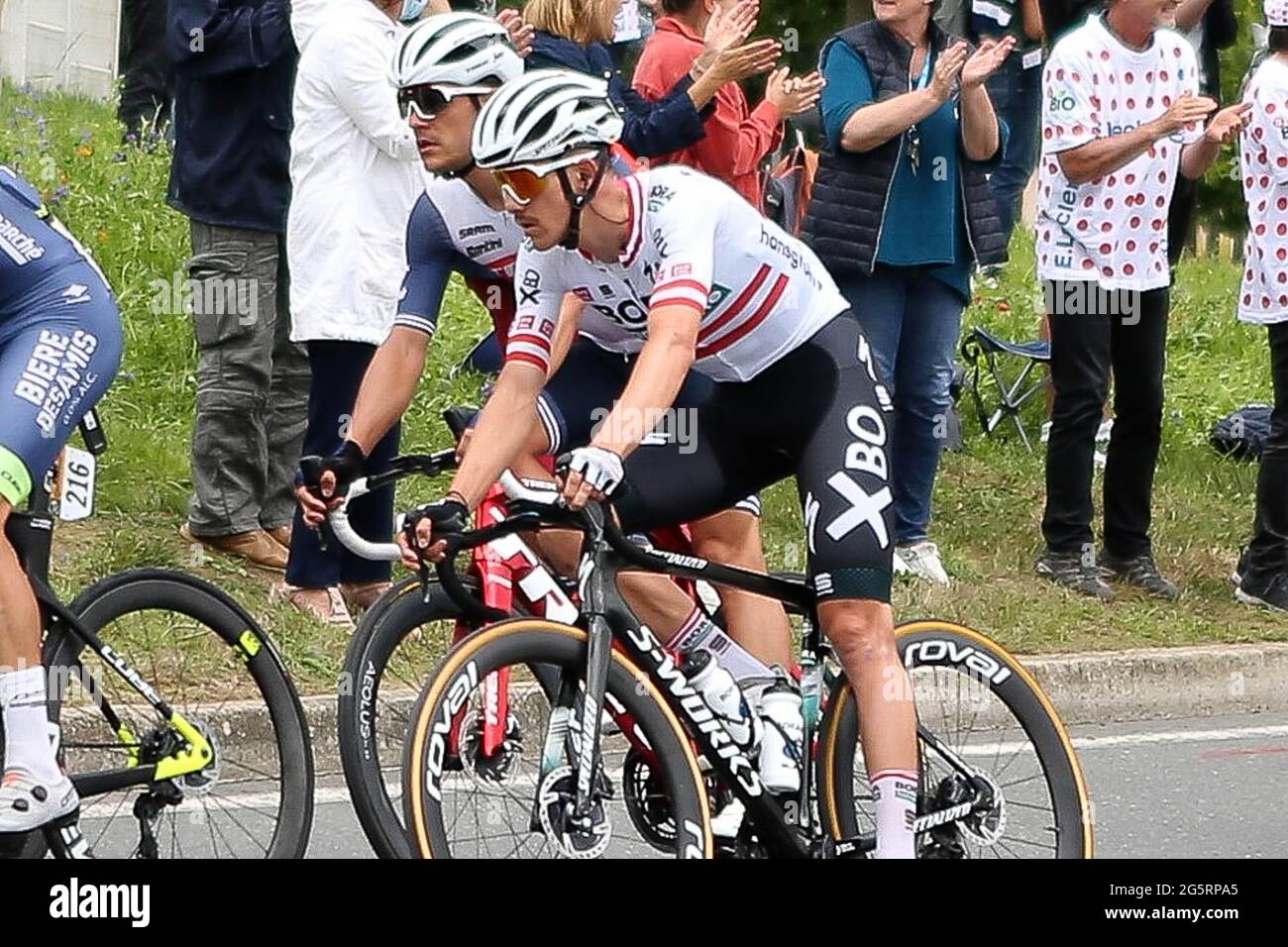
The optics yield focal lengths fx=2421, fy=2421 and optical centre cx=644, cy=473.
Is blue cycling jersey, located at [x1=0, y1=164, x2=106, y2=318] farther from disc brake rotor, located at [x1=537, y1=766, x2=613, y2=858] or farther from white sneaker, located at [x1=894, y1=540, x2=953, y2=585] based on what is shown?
white sneaker, located at [x1=894, y1=540, x2=953, y2=585]

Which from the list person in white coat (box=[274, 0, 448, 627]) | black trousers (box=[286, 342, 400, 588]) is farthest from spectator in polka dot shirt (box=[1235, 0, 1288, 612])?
black trousers (box=[286, 342, 400, 588])

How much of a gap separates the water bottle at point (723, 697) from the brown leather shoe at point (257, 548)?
3373 millimetres

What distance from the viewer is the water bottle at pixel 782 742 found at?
17.9 ft

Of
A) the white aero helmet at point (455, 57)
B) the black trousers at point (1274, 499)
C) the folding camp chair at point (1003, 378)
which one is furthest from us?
the folding camp chair at point (1003, 378)

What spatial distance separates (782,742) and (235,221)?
12.1ft

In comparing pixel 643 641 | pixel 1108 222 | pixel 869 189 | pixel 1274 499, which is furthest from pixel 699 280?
pixel 1274 499

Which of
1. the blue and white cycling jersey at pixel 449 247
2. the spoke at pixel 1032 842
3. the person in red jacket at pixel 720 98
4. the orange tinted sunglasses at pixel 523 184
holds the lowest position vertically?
the spoke at pixel 1032 842

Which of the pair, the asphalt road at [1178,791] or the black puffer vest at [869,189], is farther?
the black puffer vest at [869,189]

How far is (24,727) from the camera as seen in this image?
5.15 m

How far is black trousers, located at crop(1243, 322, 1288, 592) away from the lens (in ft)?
31.1

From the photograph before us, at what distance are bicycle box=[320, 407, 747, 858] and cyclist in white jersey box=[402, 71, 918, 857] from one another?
0.77 feet

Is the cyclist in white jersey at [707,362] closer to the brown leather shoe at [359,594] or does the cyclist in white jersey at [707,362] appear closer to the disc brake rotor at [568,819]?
the disc brake rotor at [568,819]

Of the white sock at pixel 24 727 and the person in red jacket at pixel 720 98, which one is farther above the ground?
the person in red jacket at pixel 720 98

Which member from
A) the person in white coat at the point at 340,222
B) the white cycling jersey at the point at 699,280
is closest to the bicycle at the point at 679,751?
the white cycling jersey at the point at 699,280
